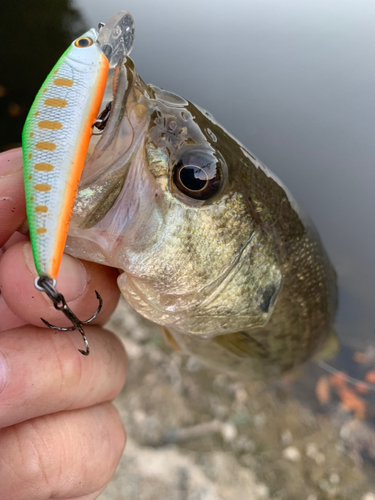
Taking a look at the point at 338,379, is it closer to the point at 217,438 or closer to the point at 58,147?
the point at 217,438

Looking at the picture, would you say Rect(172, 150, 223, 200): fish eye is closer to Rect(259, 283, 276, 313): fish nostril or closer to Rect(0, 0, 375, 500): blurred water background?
Rect(259, 283, 276, 313): fish nostril

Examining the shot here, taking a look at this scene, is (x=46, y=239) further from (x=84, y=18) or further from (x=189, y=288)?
(x=84, y=18)

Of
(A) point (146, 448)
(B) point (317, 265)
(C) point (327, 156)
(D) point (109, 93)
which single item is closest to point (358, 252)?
(C) point (327, 156)

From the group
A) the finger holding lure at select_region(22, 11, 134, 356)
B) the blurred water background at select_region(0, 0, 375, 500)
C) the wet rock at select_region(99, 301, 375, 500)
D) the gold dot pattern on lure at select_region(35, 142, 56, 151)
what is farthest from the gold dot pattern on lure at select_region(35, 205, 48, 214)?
the wet rock at select_region(99, 301, 375, 500)

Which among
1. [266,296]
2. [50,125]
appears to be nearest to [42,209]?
[50,125]

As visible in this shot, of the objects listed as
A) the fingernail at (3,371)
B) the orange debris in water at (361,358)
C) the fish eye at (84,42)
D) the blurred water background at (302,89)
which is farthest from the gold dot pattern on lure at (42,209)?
the orange debris in water at (361,358)

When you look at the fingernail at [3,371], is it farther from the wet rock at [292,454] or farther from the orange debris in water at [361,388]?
the orange debris in water at [361,388]

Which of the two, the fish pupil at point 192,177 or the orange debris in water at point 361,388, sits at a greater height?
the fish pupil at point 192,177
